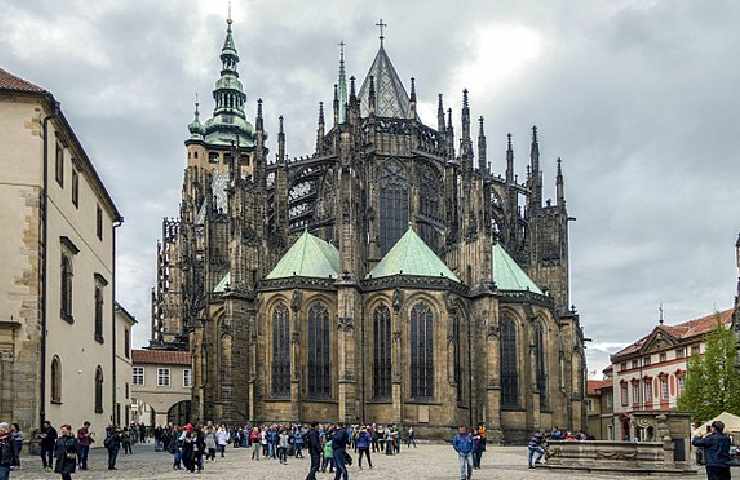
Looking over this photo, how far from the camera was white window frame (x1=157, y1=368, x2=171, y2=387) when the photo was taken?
279 ft

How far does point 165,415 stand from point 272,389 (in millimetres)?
26065

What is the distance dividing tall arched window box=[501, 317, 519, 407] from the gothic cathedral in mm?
88

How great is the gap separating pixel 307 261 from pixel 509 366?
14075mm

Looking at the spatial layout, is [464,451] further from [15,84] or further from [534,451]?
[15,84]

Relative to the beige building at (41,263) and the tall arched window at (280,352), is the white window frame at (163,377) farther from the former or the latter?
the beige building at (41,263)

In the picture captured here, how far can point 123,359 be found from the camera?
214 feet

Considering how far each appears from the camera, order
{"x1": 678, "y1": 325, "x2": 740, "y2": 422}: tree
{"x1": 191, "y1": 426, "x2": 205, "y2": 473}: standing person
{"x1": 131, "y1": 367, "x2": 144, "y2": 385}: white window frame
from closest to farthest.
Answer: {"x1": 191, "y1": 426, "x2": 205, "y2": 473}: standing person, {"x1": 678, "y1": 325, "x2": 740, "y2": 422}: tree, {"x1": 131, "y1": 367, "x2": 144, "y2": 385}: white window frame

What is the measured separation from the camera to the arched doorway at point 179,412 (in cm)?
8525

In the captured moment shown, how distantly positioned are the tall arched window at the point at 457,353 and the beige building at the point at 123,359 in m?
19.1

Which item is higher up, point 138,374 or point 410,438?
point 138,374

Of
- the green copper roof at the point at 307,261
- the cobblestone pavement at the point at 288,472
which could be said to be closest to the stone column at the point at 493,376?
the green copper roof at the point at 307,261

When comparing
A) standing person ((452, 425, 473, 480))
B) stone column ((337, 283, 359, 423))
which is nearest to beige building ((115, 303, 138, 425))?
stone column ((337, 283, 359, 423))

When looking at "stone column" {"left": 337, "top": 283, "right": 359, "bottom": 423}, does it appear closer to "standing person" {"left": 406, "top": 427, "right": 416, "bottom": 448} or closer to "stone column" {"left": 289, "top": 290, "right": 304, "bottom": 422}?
"stone column" {"left": 289, "top": 290, "right": 304, "bottom": 422}

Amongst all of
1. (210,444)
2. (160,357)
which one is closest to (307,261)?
(160,357)
